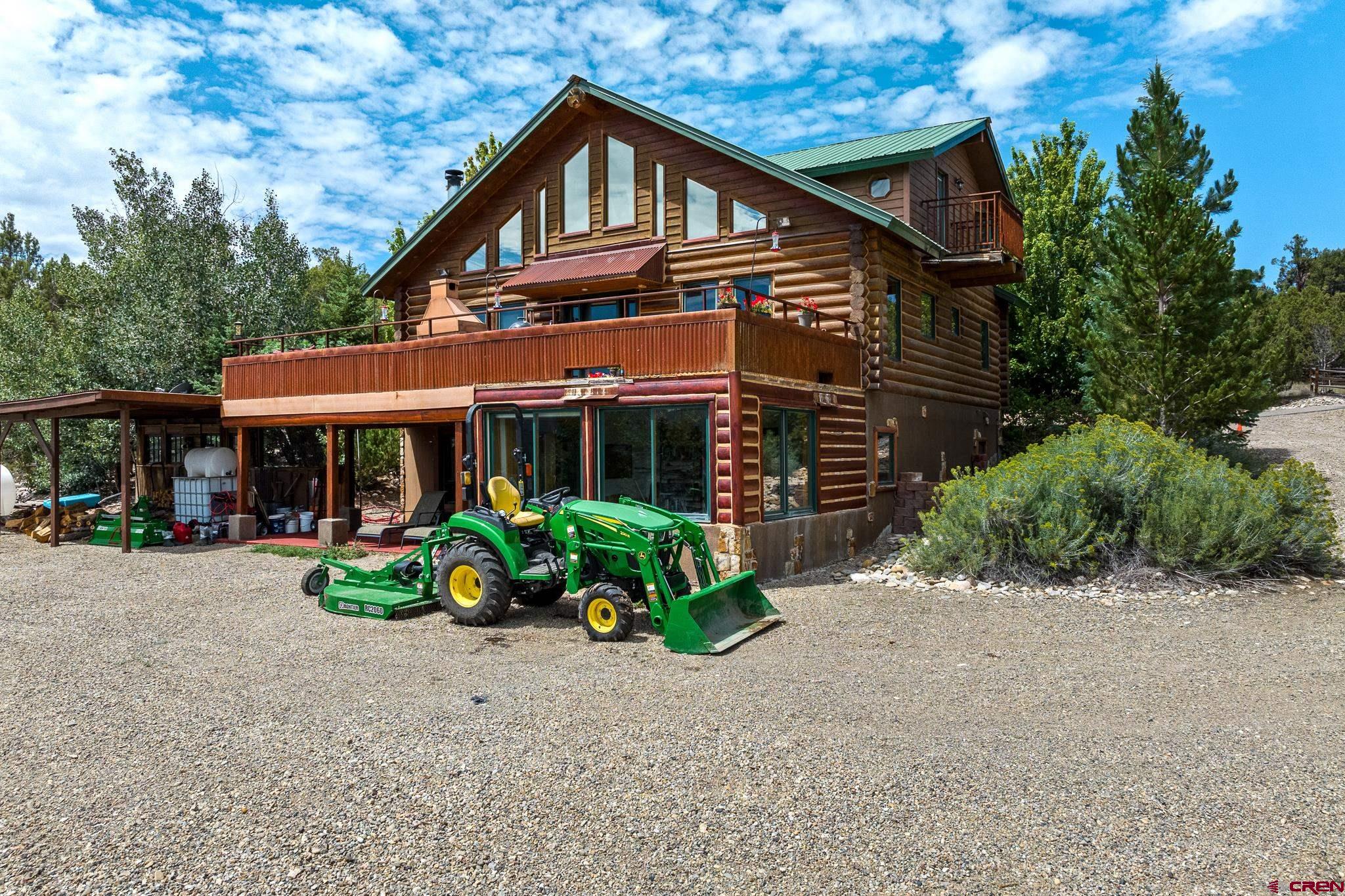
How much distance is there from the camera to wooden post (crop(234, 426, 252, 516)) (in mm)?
17875

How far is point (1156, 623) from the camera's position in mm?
9500

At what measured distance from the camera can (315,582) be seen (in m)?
11.4

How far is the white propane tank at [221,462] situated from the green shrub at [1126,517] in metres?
13.7

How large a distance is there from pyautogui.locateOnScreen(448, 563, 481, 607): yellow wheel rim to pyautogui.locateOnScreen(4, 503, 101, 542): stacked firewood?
12300 mm

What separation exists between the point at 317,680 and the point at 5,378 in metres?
24.3

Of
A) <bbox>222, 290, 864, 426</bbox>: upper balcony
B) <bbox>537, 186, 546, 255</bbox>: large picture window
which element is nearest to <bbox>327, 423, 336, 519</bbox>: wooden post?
<bbox>222, 290, 864, 426</bbox>: upper balcony

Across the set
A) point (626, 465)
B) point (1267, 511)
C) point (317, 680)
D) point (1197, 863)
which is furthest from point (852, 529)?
point (1197, 863)

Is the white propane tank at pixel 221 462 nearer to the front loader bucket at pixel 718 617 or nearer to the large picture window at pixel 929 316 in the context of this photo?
the front loader bucket at pixel 718 617

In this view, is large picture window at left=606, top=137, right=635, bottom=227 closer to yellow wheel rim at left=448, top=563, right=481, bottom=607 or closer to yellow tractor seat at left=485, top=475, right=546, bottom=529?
yellow tractor seat at left=485, top=475, right=546, bottom=529

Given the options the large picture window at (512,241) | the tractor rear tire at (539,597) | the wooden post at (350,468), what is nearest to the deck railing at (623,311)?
the large picture window at (512,241)

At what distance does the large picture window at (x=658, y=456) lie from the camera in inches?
494

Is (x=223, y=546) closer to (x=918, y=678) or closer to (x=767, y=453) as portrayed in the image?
(x=767, y=453)

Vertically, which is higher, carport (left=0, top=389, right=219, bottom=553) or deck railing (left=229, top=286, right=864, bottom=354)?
deck railing (left=229, top=286, right=864, bottom=354)

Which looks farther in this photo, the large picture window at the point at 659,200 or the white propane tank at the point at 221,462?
the white propane tank at the point at 221,462
